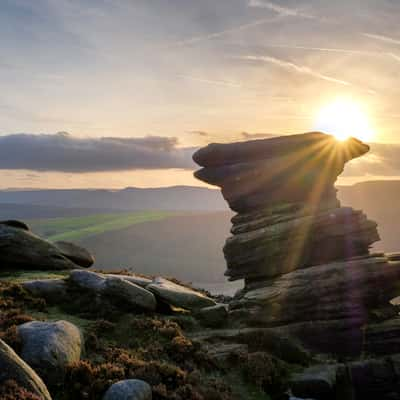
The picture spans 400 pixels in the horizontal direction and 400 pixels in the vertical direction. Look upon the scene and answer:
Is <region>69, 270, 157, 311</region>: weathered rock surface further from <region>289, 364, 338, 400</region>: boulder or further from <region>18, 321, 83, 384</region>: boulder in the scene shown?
<region>289, 364, 338, 400</region>: boulder

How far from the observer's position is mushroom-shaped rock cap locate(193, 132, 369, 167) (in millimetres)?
33656

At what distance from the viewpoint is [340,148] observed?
3462 cm

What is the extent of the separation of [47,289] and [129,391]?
1316 cm

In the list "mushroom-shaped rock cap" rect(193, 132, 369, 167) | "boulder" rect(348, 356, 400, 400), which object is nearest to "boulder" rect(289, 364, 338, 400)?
"boulder" rect(348, 356, 400, 400)

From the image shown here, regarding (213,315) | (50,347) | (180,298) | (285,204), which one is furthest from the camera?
(285,204)

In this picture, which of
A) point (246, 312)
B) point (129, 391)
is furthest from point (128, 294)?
point (129, 391)

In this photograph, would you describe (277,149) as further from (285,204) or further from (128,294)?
(128,294)

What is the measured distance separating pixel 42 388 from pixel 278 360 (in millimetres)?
13100

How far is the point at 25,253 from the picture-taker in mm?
35188

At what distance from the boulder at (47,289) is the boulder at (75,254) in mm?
11550

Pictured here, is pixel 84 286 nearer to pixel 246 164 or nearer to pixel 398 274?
pixel 246 164

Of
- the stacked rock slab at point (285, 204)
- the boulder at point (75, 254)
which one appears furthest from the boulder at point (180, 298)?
the boulder at point (75, 254)

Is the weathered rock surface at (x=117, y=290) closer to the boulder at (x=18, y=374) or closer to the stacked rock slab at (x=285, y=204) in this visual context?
the stacked rock slab at (x=285, y=204)

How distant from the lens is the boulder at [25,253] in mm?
34625
